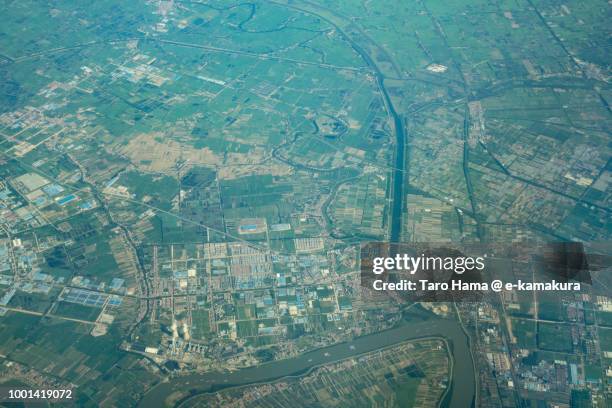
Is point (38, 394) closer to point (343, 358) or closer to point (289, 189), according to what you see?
point (343, 358)

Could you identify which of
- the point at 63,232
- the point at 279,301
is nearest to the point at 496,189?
the point at 279,301

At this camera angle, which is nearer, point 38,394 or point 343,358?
point 38,394

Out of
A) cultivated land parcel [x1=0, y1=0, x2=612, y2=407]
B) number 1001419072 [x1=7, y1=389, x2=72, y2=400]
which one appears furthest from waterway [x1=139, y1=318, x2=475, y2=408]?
number 1001419072 [x1=7, y1=389, x2=72, y2=400]

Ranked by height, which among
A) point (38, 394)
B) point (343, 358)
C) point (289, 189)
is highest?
point (289, 189)

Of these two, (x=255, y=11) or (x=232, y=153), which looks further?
(x=255, y=11)

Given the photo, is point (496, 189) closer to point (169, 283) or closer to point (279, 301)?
point (279, 301)

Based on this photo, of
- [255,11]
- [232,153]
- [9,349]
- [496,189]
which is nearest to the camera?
[9,349]

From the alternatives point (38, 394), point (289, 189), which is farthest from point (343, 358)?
point (38, 394)
